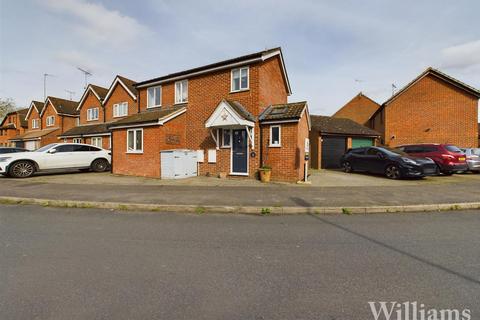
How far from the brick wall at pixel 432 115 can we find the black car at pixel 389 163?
38.7 ft

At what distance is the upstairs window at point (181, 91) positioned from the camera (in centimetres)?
1497

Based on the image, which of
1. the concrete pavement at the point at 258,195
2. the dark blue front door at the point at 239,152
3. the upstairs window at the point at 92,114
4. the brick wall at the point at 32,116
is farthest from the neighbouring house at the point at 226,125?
the brick wall at the point at 32,116

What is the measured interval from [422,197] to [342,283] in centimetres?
654

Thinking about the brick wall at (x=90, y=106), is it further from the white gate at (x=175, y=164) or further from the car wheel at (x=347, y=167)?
the car wheel at (x=347, y=167)

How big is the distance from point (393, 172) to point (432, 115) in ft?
48.6

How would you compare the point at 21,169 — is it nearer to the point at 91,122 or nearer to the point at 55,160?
the point at 55,160

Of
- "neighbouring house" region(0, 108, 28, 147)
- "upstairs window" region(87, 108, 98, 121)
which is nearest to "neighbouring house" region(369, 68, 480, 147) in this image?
"upstairs window" region(87, 108, 98, 121)

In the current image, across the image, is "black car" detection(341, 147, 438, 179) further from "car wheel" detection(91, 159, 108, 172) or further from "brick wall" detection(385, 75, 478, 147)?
"car wheel" detection(91, 159, 108, 172)

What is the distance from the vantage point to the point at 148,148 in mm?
13430

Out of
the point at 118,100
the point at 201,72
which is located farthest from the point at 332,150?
the point at 118,100

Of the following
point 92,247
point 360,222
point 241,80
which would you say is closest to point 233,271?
point 92,247

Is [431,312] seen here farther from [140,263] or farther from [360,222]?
[140,263]

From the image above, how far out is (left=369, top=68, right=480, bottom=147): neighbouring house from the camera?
21438 mm

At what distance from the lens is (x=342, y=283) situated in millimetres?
3059
